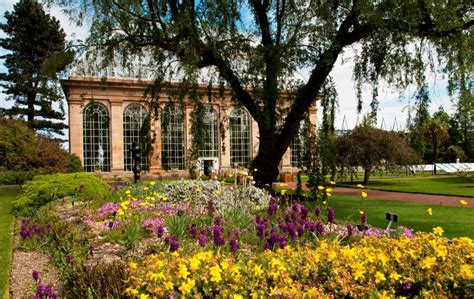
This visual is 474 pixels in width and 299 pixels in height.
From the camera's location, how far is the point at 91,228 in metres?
6.02

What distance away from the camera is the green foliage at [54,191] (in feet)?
32.9

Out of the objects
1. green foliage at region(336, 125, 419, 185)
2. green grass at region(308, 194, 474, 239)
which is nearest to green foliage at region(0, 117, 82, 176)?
green grass at region(308, 194, 474, 239)

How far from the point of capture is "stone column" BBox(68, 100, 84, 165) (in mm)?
30359

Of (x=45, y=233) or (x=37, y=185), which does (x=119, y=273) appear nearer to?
(x=45, y=233)

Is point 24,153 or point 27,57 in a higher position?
point 27,57

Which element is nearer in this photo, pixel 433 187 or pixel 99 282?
pixel 99 282

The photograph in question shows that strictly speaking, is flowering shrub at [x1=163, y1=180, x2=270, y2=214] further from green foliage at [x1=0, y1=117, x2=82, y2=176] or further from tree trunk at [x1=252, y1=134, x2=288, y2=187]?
green foliage at [x1=0, y1=117, x2=82, y2=176]

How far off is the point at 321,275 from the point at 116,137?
30802 mm

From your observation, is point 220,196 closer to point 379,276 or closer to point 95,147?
point 379,276

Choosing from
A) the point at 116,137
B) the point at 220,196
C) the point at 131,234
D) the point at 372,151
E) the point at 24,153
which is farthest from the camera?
the point at 116,137

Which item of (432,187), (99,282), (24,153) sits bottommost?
(432,187)

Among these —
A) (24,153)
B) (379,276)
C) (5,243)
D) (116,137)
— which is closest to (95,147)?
(116,137)

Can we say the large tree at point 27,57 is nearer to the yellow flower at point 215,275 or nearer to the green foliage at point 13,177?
the green foliage at point 13,177

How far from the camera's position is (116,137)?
32094mm
